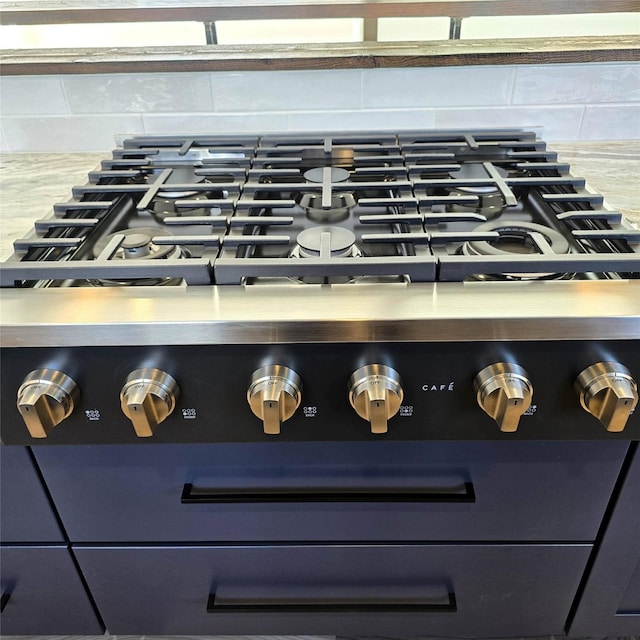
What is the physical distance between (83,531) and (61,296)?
0.35 metres

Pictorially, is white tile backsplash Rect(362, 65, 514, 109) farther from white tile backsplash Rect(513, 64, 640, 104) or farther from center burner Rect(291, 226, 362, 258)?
center burner Rect(291, 226, 362, 258)

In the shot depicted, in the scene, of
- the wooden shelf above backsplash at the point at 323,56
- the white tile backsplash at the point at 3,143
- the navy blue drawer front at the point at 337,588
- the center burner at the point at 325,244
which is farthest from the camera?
the white tile backsplash at the point at 3,143

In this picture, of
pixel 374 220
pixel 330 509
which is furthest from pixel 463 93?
pixel 330 509

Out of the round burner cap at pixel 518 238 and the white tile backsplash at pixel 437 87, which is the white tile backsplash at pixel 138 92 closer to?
the white tile backsplash at pixel 437 87

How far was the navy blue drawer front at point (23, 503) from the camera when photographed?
2.19 feet

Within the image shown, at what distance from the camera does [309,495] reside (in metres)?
0.69

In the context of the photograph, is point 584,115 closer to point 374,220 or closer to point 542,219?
point 542,219

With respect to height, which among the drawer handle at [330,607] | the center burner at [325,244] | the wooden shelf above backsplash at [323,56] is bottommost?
the drawer handle at [330,607]

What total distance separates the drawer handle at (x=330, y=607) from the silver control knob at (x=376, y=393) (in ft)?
1.32

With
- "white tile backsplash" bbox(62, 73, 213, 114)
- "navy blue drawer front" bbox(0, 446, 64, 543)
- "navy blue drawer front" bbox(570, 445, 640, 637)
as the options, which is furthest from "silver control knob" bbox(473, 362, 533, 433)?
"white tile backsplash" bbox(62, 73, 213, 114)

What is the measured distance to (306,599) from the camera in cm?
82

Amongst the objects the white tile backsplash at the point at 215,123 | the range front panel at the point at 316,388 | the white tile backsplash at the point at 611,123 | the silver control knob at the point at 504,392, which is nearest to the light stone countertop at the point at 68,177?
the white tile backsplash at the point at 611,123

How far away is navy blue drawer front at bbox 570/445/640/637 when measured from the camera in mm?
689

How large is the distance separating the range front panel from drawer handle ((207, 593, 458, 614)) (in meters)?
0.34
